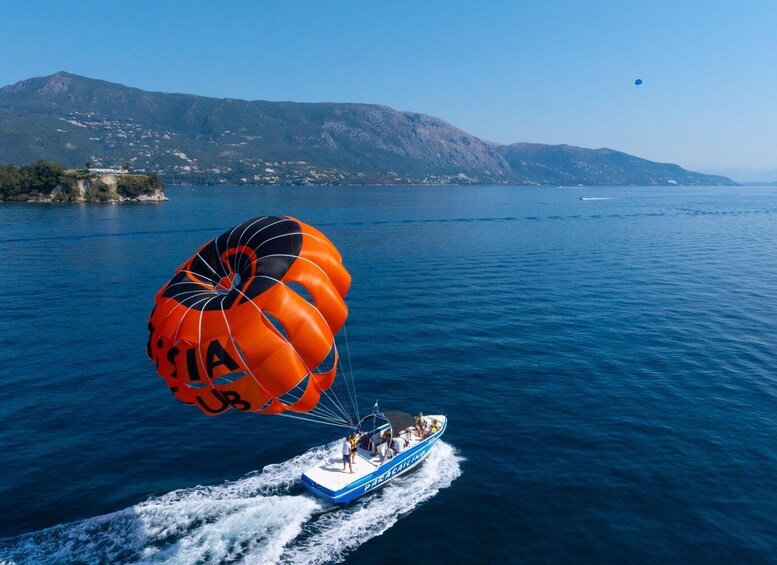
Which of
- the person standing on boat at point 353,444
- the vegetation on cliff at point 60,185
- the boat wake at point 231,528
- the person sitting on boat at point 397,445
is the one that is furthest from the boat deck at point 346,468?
the vegetation on cliff at point 60,185

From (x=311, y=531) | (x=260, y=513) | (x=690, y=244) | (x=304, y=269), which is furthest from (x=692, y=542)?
(x=690, y=244)

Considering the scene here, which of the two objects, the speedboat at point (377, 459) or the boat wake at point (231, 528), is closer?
the boat wake at point (231, 528)

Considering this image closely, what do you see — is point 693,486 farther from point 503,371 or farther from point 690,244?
point 690,244

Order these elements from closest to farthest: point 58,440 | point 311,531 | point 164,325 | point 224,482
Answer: point 164,325
point 311,531
point 224,482
point 58,440

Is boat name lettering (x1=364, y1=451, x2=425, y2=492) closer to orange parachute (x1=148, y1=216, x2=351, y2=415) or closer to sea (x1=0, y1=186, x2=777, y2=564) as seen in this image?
sea (x1=0, y1=186, x2=777, y2=564)

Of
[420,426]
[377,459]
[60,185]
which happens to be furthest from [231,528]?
[60,185]

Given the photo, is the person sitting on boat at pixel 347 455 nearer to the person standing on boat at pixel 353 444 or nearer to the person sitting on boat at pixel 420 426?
the person standing on boat at pixel 353 444

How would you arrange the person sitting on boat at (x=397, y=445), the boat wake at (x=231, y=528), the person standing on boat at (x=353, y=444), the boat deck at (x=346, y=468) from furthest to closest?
the person sitting on boat at (x=397, y=445) → the person standing on boat at (x=353, y=444) → the boat deck at (x=346, y=468) → the boat wake at (x=231, y=528)
